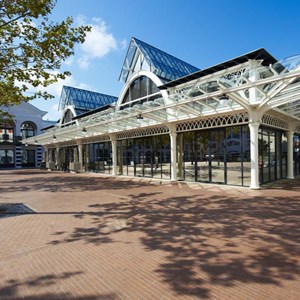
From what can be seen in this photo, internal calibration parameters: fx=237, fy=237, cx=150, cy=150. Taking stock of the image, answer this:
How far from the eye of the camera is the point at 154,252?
4.57 meters

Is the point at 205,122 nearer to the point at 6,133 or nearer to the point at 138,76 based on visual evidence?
the point at 138,76

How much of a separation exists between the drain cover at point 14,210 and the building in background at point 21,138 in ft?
101

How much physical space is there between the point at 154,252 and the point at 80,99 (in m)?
33.4

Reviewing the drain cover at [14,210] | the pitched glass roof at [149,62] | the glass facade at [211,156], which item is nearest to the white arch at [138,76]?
the pitched glass roof at [149,62]

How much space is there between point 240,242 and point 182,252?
1.35 metres

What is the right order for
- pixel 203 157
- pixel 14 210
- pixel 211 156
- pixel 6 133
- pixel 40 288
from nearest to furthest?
pixel 40 288 < pixel 14 210 < pixel 211 156 < pixel 203 157 < pixel 6 133

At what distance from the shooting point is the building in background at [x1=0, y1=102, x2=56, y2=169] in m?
38.4

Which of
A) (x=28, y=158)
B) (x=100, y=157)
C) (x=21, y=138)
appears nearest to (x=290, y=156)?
(x=100, y=157)

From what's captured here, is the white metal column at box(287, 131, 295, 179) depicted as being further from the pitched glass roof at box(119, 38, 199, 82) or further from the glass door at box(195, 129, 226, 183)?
the pitched glass roof at box(119, 38, 199, 82)

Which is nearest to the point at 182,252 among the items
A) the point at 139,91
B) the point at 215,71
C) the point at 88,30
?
the point at 88,30

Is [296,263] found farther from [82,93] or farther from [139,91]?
[82,93]

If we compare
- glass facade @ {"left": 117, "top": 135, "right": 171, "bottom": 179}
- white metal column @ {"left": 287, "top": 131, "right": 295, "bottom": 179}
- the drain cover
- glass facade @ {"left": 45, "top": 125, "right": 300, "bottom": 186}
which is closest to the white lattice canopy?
white metal column @ {"left": 287, "top": 131, "right": 295, "bottom": 179}

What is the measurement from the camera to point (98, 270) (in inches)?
154

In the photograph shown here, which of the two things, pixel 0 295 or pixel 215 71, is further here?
pixel 215 71
